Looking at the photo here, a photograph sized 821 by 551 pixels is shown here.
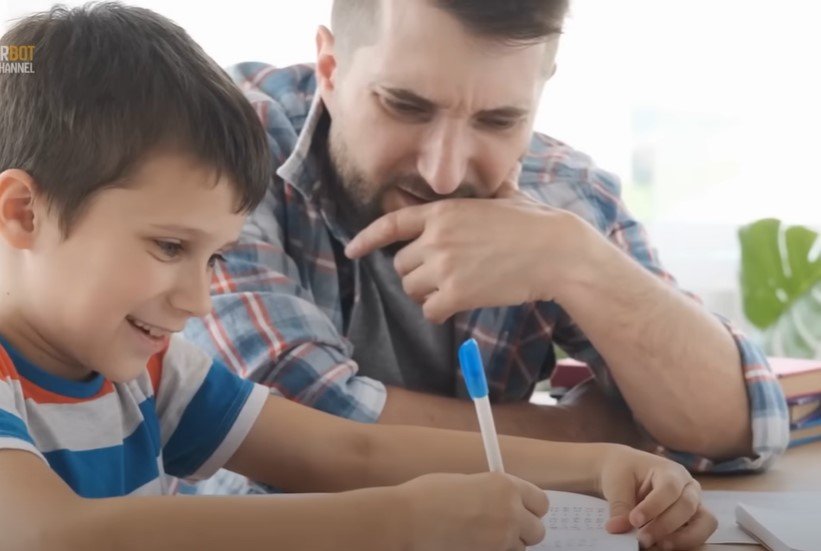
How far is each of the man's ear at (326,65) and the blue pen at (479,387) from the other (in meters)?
0.72

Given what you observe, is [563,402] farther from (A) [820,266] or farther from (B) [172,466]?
(A) [820,266]

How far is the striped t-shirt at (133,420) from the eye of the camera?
1018 mm

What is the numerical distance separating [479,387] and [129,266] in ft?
0.99

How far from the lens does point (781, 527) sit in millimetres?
1086

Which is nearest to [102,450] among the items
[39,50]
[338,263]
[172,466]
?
[172,466]

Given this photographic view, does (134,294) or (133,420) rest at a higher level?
(134,294)

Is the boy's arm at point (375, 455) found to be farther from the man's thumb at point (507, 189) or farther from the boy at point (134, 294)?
the man's thumb at point (507, 189)

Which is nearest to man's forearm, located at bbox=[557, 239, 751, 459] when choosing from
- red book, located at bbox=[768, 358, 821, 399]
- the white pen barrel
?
red book, located at bbox=[768, 358, 821, 399]

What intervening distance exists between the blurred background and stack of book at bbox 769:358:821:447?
3.45ft

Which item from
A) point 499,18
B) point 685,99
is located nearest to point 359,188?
point 499,18

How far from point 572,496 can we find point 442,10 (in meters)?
0.62

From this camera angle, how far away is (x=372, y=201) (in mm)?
1592

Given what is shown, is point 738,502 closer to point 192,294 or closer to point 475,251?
point 475,251

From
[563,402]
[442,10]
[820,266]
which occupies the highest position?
[442,10]
